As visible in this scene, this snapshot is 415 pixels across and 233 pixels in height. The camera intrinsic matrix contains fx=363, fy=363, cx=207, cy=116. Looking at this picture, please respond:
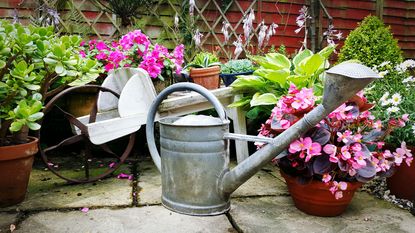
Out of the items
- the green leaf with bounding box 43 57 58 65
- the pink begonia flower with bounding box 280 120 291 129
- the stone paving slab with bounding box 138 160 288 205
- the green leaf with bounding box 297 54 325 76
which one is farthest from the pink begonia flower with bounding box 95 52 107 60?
the pink begonia flower with bounding box 280 120 291 129

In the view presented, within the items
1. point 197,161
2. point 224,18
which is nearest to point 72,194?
point 197,161

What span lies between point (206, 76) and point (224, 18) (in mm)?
2575

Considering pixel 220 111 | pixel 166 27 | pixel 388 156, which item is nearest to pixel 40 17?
pixel 166 27

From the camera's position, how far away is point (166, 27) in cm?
432

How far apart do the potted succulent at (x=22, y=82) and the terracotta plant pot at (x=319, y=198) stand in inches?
41.9

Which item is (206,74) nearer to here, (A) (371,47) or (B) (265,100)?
(B) (265,100)

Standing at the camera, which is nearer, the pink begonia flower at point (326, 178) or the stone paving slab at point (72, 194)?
the pink begonia flower at point (326, 178)

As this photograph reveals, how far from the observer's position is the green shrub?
9.93ft

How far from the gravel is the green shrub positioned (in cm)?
137

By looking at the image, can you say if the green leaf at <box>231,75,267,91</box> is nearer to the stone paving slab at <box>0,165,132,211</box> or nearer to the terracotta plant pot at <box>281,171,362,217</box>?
the terracotta plant pot at <box>281,171,362,217</box>

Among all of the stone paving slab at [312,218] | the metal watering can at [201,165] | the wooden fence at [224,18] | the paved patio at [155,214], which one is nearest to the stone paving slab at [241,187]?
the paved patio at [155,214]

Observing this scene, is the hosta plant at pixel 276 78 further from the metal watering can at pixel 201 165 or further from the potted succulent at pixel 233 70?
the metal watering can at pixel 201 165

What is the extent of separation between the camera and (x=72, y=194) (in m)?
1.73

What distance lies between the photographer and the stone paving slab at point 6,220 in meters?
1.34
